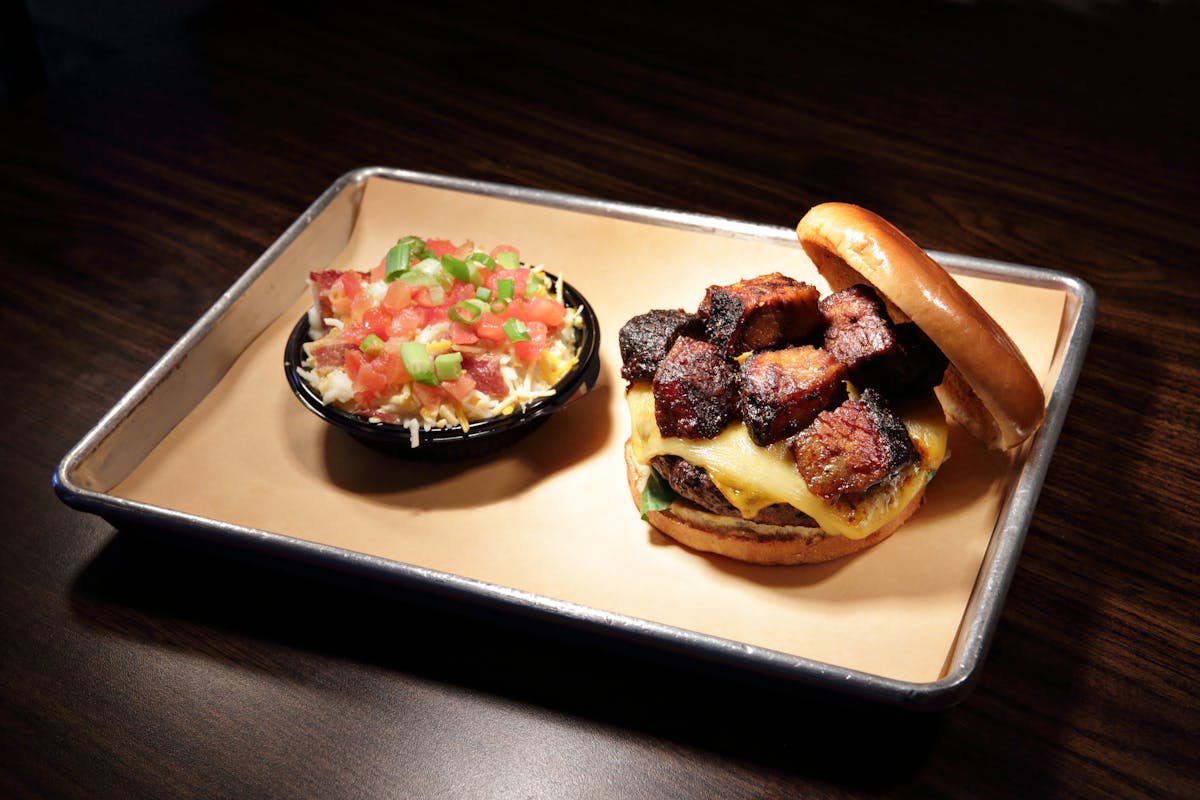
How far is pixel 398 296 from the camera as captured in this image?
317 centimetres

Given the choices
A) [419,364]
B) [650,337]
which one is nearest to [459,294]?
[419,364]

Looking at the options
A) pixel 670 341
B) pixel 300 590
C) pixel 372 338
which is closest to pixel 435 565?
pixel 300 590

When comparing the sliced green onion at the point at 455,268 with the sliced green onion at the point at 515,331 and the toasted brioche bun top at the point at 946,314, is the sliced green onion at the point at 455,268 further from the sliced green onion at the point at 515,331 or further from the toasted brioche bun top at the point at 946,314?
the toasted brioche bun top at the point at 946,314

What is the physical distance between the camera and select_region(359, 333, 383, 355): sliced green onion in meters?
A: 3.04

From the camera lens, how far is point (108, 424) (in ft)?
9.96

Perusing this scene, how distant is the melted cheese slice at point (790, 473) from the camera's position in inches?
103

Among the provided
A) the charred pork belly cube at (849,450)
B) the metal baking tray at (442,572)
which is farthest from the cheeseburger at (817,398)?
the metal baking tray at (442,572)

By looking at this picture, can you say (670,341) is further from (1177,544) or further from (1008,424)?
(1177,544)

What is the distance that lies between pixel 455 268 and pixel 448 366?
0.36 meters

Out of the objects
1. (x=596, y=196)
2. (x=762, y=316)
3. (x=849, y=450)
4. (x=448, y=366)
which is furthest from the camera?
(x=596, y=196)

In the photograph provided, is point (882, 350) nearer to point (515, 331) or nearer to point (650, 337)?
point (650, 337)

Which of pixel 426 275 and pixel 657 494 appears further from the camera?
pixel 426 275

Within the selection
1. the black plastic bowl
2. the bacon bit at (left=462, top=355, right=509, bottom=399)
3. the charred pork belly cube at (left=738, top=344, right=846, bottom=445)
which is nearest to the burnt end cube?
the charred pork belly cube at (left=738, top=344, right=846, bottom=445)

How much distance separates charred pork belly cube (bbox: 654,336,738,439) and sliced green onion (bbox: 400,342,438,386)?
2.05ft
